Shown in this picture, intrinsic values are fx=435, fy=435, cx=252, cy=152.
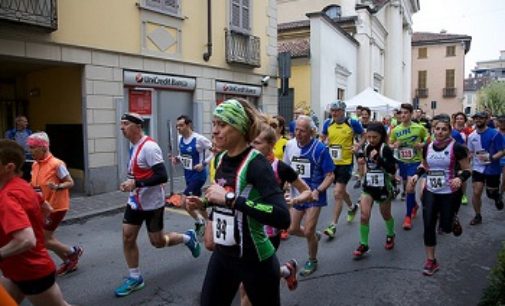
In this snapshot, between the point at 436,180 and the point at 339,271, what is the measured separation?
1514mm

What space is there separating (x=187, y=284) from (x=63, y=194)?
1.67m

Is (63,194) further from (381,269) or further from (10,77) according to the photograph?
(10,77)

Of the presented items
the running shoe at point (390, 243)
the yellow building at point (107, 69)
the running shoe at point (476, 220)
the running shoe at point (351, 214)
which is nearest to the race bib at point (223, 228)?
the running shoe at point (390, 243)

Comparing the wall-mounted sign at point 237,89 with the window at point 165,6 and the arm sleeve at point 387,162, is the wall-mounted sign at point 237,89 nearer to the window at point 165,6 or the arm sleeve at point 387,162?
the window at point 165,6

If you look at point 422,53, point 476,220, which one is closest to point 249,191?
point 476,220

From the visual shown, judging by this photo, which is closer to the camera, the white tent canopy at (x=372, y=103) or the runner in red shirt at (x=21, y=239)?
the runner in red shirt at (x=21, y=239)

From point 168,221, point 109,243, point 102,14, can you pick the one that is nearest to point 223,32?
point 102,14

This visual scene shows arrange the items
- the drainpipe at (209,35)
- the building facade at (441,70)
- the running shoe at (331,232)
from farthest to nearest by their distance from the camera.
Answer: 1. the building facade at (441,70)
2. the drainpipe at (209,35)
3. the running shoe at (331,232)

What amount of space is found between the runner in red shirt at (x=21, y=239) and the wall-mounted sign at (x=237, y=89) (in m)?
10.8

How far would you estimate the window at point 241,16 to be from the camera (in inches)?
538

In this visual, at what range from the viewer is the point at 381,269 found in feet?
16.6

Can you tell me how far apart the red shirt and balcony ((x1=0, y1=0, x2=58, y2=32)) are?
6294mm

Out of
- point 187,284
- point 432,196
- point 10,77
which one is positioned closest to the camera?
point 187,284

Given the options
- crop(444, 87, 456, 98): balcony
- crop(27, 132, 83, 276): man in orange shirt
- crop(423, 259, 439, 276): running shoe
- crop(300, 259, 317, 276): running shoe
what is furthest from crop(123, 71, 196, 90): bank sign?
crop(444, 87, 456, 98): balcony
